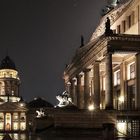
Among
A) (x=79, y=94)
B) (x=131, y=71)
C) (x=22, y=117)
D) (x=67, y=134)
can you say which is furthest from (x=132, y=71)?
(x=22, y=117)

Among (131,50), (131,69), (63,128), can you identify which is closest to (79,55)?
(131,69)

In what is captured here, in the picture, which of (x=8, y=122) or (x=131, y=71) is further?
(x=8, y=122)

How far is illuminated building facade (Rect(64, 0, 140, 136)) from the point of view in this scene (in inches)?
2601

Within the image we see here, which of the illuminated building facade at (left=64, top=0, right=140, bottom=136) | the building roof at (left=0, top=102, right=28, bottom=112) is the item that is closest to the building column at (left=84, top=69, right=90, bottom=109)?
the illuminated building facade at (left=64, top=0, right=140, bottom=136)

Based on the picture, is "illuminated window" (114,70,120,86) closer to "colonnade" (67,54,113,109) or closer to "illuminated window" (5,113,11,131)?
"colonnade" (67,54,113,109)

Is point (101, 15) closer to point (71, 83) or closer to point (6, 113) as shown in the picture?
point (71, 83)

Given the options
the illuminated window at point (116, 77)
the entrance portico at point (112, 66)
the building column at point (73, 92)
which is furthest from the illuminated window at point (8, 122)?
the illuminated window at point (116, 77)

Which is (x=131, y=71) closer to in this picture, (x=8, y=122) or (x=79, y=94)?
(x=79, y=94)

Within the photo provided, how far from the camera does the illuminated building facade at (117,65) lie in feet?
217

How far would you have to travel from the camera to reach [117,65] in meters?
80.8

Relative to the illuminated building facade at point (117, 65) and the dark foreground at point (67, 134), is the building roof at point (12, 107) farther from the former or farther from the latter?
the dark foreground at point (67, 134)

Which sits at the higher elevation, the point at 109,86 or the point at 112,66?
the point at 112,66

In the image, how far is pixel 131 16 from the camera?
76750 mm

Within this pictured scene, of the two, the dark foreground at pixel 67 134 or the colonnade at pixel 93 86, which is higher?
the colonnade at pixel 93 86
